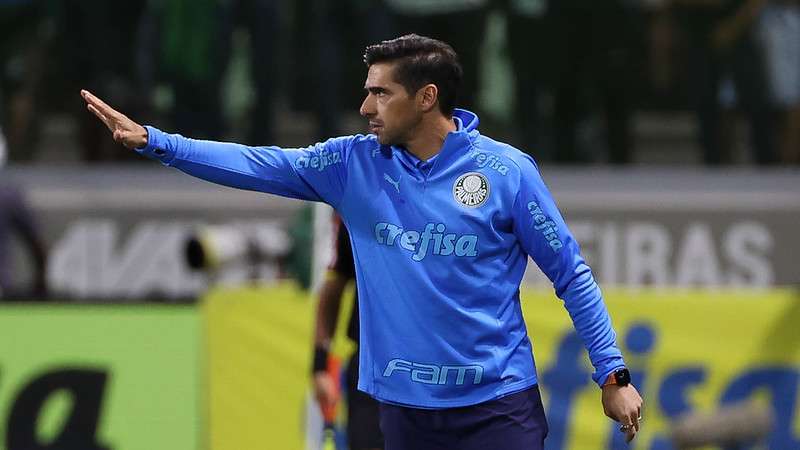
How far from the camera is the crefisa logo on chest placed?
490 cm

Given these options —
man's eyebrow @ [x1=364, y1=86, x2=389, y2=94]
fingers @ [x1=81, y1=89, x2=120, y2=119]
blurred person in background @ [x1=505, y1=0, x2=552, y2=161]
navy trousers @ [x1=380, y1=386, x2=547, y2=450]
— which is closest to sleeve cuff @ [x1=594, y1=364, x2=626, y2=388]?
navy trousers @ [x1=380, y1=386, x2=547, y2=450]

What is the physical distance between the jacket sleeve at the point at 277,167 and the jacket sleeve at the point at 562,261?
0.56 meters

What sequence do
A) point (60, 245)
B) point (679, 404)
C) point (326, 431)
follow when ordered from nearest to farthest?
point (326, 431)
point (679, 404)
point (60, 245)

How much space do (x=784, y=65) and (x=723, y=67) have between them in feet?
1.50

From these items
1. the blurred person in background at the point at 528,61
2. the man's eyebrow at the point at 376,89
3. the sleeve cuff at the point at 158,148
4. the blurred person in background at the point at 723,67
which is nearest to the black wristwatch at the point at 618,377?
the man's eyebrow at the point at 376,89

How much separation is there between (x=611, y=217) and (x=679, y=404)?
136 inches

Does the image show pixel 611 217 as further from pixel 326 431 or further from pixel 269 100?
pixel 326 431

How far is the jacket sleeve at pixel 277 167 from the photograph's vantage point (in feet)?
16.3

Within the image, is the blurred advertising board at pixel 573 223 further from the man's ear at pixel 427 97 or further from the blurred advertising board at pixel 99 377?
the man's ear at pixel 427 97

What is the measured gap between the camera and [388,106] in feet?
16.3

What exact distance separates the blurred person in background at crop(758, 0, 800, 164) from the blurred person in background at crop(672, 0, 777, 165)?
0.06 meters

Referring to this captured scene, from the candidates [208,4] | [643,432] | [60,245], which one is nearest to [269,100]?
[208,4]

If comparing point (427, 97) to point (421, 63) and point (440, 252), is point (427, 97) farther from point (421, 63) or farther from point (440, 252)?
point (440, 252)

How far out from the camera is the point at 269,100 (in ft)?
41.1
